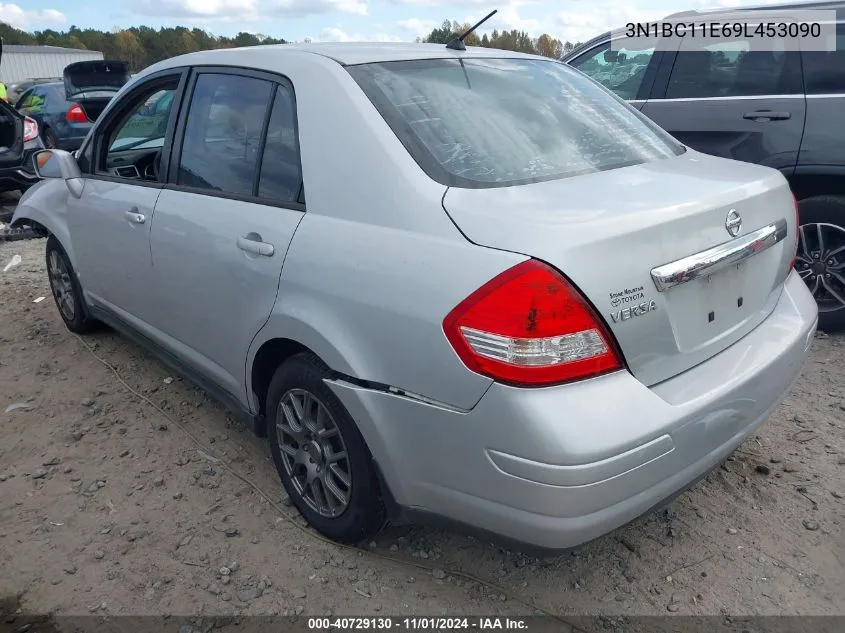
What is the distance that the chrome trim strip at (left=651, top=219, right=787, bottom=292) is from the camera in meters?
1.94

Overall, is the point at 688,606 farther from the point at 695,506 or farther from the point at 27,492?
the point at 27,492

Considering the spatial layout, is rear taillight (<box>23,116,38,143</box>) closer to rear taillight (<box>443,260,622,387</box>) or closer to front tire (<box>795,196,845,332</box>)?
front tire (<box>795,196,845,332</box>)

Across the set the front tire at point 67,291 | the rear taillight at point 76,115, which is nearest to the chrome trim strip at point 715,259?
the front tire at point 67,291

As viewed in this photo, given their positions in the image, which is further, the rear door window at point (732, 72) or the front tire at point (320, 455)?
the rear door window at point (732, 72)

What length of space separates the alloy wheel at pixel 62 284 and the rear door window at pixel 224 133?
1.88 meters

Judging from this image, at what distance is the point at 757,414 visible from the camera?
2285 mm

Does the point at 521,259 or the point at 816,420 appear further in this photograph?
the point at 816,420

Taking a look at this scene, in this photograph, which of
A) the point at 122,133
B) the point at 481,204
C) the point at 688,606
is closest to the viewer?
the point at 481,204

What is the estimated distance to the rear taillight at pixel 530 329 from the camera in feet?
5.89

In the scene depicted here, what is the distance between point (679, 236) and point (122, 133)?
122 inches

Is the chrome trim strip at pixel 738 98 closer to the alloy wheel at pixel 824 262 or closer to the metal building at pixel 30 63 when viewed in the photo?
the alloy wheel at pixel 824 262

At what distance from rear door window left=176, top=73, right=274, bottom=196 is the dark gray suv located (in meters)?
2.91

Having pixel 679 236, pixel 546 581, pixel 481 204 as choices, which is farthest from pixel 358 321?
pixel 546 581

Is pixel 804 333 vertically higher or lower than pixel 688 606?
higher
